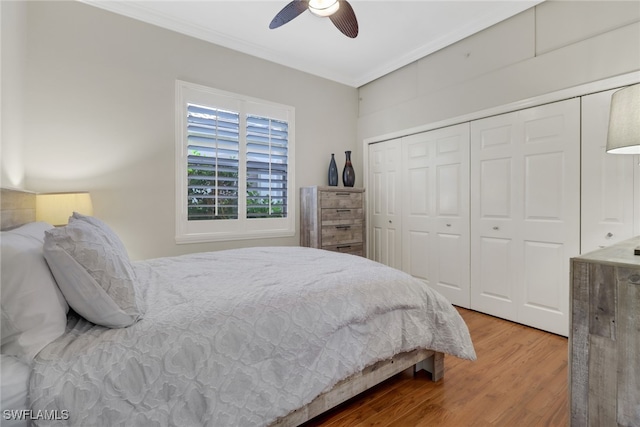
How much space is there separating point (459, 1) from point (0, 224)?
3.55m

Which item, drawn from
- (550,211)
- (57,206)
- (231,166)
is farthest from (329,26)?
(57,206)

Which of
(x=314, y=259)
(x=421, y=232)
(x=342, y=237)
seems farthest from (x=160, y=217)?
(x=421, y=232)

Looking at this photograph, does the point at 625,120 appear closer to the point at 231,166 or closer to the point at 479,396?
the point at 479,396

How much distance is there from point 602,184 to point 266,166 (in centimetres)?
305

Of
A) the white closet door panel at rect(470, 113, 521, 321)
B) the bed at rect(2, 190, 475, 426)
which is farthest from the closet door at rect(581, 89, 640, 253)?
the bed at rect(2, 190, 475, 426)

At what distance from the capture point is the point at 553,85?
244 cm

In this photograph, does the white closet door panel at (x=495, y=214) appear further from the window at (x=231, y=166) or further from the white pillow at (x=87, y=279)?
the white pillow at (x=87, y=279)

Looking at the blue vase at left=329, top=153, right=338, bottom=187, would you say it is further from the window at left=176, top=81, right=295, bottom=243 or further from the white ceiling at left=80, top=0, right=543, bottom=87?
the white ceiling at left=80, top=0, right=543, bottom=87

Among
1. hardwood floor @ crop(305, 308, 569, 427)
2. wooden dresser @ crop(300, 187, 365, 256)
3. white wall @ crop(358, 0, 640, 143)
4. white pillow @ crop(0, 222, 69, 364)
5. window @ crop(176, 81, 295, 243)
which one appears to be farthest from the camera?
wooden dresser @ crop(300, 187, 365, 256)

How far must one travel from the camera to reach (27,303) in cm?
87

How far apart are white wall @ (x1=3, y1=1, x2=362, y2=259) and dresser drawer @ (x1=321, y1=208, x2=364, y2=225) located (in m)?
1.01

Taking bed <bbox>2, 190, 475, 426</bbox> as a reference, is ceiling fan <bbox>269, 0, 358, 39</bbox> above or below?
above

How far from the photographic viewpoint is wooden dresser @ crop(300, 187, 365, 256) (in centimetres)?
344

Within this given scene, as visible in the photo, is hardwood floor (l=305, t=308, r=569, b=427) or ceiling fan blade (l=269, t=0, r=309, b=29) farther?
ceiling fan blade (l=269, t=0, r=309, b=29)
